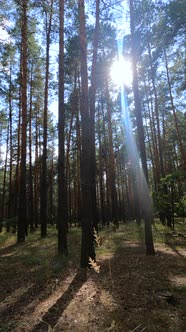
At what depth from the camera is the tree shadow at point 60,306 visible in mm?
3805

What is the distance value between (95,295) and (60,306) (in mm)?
728

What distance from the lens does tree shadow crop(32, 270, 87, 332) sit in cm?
381

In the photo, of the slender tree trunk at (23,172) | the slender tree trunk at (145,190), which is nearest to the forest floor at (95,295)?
the slender tree trunk at (145,190)

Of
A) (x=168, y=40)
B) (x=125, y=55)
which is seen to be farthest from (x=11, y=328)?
(x=125, y=55)

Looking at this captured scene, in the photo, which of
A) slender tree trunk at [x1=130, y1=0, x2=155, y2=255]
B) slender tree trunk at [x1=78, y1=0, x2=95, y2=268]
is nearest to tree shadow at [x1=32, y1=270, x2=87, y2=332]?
slender tree trunk at [x1=78, y1=0, x2=95, y2=268]

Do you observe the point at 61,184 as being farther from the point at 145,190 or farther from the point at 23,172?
the point at 23,172

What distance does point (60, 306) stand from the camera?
447cm

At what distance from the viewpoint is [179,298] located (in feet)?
15.0

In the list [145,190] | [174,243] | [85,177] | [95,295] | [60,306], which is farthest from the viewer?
[174,243]

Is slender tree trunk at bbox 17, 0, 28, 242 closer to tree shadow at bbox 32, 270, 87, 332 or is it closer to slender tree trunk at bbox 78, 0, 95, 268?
slender tree trunk at bbox 78, 0, 95, 268

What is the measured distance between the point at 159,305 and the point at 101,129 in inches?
755

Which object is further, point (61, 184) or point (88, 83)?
point (88, 83)

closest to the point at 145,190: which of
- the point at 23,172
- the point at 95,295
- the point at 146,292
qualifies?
the point at 146,292

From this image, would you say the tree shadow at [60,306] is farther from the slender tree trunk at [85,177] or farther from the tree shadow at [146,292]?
the slender tree trunk at [85,177]
